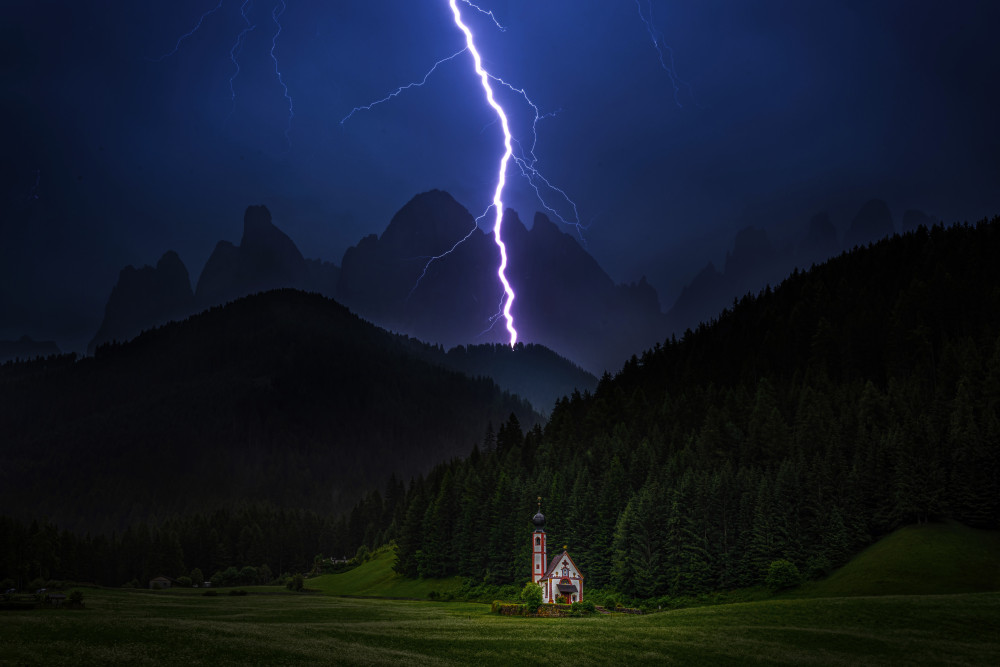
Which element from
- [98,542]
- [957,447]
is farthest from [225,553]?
[957,447]

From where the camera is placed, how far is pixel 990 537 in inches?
2502

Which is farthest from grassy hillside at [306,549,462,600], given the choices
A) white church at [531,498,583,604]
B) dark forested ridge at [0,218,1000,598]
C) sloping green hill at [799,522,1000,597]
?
sloping green hill at [799,522,1000,597]

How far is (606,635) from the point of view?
44.1 metres

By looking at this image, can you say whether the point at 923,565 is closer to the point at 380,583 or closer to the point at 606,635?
the point at 606,635

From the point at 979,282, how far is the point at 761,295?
Answer: 2035 inches

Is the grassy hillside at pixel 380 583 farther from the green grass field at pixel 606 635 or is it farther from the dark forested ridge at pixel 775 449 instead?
the green grass field at pixel 606 635

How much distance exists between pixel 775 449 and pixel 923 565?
2804 centimetres

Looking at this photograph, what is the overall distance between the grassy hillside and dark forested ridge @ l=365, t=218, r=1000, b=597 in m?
3.09

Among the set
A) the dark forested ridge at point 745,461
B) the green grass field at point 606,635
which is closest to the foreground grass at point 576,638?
the green grass field at point 606,635

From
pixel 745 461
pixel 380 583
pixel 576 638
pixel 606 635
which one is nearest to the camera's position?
pixel 576 638

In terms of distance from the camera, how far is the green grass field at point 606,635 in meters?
32.2

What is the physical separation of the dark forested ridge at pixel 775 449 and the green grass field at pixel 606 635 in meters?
10.9

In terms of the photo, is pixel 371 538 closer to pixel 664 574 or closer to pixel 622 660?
pixel 664 574

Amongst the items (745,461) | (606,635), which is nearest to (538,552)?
(745,461)
